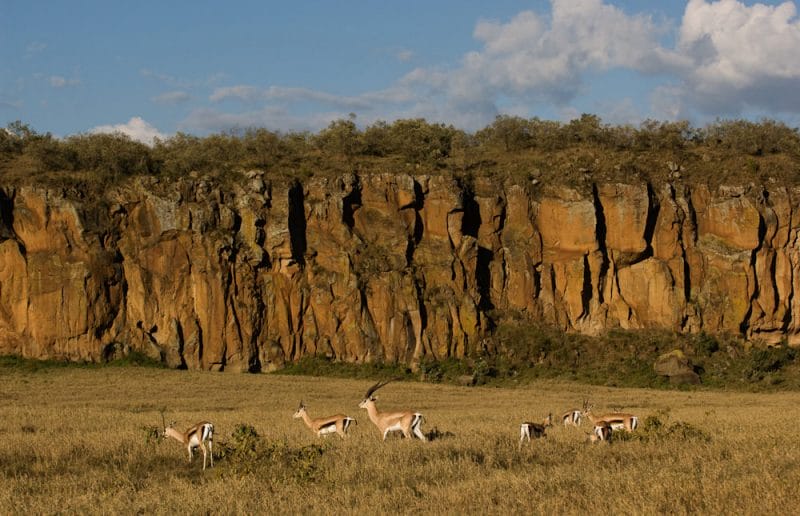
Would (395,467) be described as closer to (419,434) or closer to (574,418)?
(419,434)

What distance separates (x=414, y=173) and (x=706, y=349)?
17.6 metres

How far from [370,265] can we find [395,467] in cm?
3219

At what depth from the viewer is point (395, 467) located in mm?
16281

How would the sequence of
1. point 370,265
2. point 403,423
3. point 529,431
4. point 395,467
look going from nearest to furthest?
1. point 395,467
2. point 403,423
3. point 529,431
4. point 370,265

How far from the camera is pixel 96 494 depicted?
1440cm

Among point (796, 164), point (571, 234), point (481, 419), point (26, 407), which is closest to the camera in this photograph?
point (481, 419)

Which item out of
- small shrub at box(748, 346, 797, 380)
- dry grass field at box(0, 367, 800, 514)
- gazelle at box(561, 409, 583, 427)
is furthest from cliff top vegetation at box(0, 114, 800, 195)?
gazelle at box(561, 409, 583, 427)

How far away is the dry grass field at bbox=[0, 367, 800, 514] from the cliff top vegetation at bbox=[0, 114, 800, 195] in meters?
22.4

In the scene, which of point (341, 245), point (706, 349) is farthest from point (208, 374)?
point (706, 349)

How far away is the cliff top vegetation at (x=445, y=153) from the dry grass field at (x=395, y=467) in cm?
2241

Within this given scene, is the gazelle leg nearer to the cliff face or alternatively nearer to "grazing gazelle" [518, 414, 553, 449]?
"grazing gazelle" [518, 414, 553, 449]

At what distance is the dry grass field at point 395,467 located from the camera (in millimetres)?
13312

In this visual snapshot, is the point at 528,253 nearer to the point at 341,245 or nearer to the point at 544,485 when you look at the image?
the point at 341,245

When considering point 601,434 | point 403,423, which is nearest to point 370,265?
point 403,423
